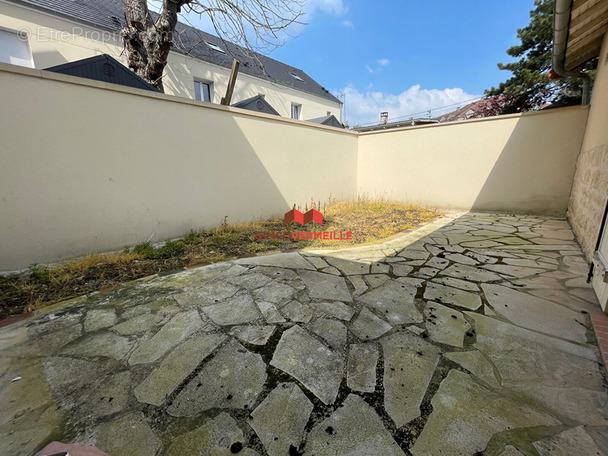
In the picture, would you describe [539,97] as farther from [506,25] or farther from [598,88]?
[598,88]

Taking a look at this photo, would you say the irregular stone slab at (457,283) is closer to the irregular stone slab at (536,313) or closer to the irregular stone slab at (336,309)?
the irregular stone slab at (536,313)

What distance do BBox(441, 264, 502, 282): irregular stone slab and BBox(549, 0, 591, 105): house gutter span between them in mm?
3233

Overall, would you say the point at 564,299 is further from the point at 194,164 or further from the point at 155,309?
the point at 194,164

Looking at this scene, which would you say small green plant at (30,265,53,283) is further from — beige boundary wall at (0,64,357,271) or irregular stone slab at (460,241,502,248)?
irregular stone slab at (460,241,502,248)

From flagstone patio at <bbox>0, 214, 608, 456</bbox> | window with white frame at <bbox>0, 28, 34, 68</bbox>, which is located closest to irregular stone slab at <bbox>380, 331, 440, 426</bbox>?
flagstone patio at <bbox>0, 214, 608, 456</bbox>

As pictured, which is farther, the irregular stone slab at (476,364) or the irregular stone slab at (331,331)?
the irregular stone slab at (331,331)

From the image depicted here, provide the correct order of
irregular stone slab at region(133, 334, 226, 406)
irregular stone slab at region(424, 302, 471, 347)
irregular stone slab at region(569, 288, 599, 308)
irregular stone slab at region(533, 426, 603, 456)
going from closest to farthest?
irregular stone slab at region(533, 426, 603, 456) < irregular stone slab at region(133, 334, 226, 406) < irregular stone slab at region(424, 302, 471, 347) < irregular stone slab at region(569, 288, 599, 308)

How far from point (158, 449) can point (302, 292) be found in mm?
1348

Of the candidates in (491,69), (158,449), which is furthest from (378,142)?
(158,449)

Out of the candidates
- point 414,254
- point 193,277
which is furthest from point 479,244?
point 193,277

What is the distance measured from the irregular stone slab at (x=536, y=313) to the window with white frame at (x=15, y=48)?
10381mm

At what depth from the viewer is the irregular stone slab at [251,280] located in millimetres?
2254

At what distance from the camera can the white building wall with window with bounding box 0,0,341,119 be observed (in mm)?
5785

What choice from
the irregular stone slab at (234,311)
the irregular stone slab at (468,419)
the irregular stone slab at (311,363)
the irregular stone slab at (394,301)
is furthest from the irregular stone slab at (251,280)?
the irregular stone slab at (468,419)
